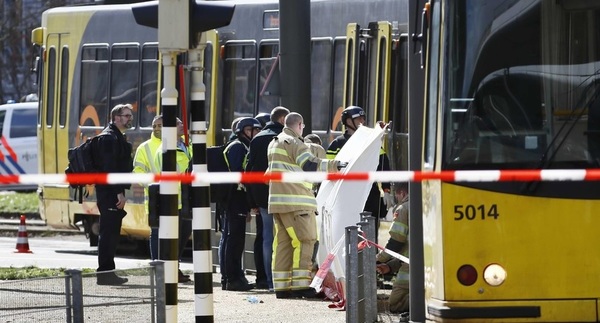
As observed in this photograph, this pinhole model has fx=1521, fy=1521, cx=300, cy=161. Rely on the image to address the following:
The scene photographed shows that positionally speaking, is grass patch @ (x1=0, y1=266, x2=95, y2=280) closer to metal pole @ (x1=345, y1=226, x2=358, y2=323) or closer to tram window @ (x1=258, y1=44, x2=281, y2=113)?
tram window @ (x1=258, y1=44, x2=281, y2=113)

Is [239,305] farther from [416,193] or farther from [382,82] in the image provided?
[382,82]

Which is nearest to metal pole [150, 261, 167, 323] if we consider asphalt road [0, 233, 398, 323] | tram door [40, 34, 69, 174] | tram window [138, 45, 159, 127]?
asphalt road [0, 233, 398, 323]

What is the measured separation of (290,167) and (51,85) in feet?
28.9

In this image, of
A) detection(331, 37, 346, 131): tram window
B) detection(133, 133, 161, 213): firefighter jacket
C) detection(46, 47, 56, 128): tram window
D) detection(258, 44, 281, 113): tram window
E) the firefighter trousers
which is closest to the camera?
the firefighter trousers

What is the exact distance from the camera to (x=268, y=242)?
49.2 ft

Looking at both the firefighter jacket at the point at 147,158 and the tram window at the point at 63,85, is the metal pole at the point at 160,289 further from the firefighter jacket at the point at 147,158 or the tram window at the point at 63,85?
the tram window at the point at 63,85

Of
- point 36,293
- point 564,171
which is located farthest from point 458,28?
point 36,293

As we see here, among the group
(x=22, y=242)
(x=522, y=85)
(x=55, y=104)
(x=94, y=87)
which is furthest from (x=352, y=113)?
(x=55, y=104)

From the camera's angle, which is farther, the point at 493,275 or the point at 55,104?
the point at 55,104

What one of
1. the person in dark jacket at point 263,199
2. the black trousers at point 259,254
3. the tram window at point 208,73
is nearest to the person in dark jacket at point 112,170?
the person in dark jacket at point 263,199

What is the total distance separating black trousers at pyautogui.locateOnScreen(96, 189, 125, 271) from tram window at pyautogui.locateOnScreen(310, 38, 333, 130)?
129 inches

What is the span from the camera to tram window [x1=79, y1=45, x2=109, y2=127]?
813 inches

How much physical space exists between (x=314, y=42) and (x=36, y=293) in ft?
29.6

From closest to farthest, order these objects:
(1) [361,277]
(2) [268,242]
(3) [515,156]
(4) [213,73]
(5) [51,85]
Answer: (3) [515,156] < (1) [361,277] < (2) [268,242] < (4) [213,73] < (5) [51,85]
